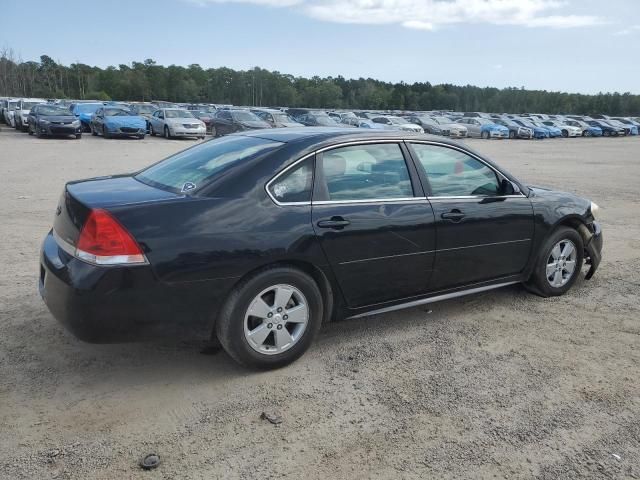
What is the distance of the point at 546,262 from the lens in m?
5.12

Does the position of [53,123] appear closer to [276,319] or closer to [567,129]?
[276,319]

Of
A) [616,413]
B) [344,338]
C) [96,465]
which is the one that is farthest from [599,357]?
[96,465]

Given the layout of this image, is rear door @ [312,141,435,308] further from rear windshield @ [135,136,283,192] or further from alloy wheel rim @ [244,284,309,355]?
rear windshield @ [135,136,283,192]

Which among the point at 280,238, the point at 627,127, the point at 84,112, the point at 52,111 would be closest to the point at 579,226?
the point at 280,238

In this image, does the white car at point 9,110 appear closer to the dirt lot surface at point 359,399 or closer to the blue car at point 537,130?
the dirt lot surface at point 359,399

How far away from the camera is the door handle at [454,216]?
4.31m

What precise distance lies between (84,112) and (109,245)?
2924cm

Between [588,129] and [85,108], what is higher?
[588,129]

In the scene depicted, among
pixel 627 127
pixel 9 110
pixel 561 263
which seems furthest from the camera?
A: pixel 627 127

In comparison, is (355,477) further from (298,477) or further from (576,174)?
(576,174)

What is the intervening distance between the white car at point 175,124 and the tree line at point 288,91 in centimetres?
6466

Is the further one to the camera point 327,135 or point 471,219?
point 471,219

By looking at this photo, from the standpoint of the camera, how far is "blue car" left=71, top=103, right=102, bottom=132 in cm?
2900

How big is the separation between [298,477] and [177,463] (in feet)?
2.00
